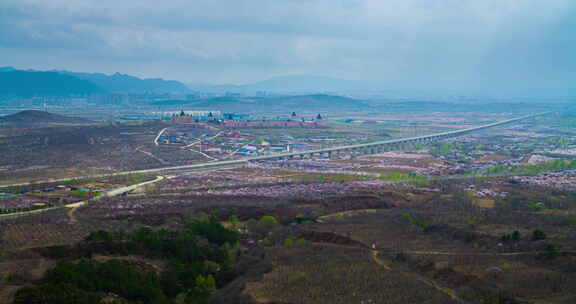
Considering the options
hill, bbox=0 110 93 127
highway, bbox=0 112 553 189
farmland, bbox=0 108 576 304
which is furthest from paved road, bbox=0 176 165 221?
hill, bbox=0 110 93 127

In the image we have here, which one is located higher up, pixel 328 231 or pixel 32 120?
pixel 32 120

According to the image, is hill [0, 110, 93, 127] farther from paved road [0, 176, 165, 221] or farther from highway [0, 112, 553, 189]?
paved road [0, 176, 165, 221]

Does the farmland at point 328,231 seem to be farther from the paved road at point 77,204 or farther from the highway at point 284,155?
the highway at point 284,155

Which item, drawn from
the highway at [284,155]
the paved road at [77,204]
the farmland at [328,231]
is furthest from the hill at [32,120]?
the paved road at [77,204]

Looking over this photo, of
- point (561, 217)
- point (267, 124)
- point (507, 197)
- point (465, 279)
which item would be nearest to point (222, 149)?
point (267, 124)

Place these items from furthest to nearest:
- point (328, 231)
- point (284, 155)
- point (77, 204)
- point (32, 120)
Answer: point (32, 120) → point (284, 155) → point (77, 204) → point (328, 231)

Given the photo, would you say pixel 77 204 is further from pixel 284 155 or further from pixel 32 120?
pixel 32 120

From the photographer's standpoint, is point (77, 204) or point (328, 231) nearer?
point (328, 231)

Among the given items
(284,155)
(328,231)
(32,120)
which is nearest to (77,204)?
(328,231)

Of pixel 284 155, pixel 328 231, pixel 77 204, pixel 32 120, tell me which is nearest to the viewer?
pixel 328 231

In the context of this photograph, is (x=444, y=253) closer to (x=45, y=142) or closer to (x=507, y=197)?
(x=507, y=197)

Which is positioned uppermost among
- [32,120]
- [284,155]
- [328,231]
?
[32,120]
